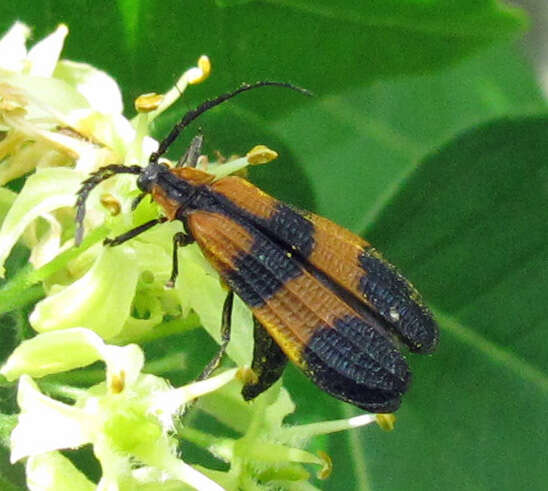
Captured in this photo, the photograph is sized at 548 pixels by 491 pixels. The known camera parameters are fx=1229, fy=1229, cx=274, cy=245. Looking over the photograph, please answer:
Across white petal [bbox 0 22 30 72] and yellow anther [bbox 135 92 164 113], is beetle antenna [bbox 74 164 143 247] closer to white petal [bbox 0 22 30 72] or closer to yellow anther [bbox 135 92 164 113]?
yellow anther [bbox 135 92 164 113]

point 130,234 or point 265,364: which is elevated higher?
point 130,234

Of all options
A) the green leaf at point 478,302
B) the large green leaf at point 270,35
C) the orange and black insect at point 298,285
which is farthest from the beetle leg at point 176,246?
the green leaf at point 478,302

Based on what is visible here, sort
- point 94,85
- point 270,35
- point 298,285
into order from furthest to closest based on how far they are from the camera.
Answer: point 270,35, point 94,85, point 298,285

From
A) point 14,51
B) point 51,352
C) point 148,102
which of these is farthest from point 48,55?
point 51,352

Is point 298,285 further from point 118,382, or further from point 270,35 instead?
point 270,35

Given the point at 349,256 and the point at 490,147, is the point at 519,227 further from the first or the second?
the point at 349,256

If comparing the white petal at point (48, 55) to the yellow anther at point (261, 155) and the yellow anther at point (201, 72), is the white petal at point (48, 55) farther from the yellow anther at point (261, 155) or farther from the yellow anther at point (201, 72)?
the yellow anther at point (261, 155)

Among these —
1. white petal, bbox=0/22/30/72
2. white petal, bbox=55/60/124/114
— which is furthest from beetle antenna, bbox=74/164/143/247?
white petal, bbox=0/22/30/72
